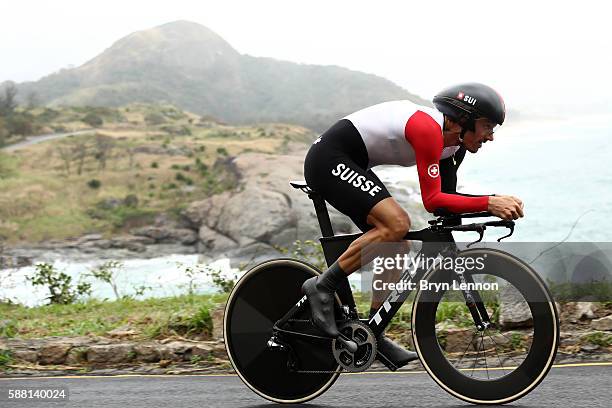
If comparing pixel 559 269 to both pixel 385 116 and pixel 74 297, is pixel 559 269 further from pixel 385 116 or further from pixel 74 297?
pixel 74 297

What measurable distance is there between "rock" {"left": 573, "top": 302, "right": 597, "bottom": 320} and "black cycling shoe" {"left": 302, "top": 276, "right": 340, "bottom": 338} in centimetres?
325

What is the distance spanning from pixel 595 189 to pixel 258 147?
60568 millimetres

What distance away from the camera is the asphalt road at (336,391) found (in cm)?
517

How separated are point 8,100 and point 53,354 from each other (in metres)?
167

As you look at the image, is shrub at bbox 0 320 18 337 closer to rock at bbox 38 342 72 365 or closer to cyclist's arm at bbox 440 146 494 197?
rock at bbox 38 342 72 365

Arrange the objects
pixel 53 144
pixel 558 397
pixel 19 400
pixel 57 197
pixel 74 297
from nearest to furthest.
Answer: pixel 558 397
pixel 19 400
pixel 74 297
pixel 57 197
pixel 53 144

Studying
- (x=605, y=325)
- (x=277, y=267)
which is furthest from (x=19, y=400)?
(x=605, y=325)

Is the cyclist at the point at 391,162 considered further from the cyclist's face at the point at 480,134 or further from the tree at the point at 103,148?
the tree at the point at 103,148

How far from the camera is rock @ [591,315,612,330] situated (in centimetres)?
714

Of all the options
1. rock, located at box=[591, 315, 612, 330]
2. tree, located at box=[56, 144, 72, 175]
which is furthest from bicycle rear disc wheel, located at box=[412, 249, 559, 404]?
tree, located at box=[56, 144, 72, 175]

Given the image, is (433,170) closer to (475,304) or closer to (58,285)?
(475,304)

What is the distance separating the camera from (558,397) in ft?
16.9

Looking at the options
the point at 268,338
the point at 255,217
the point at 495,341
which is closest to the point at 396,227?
the point at 495,341

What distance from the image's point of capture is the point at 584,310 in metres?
7.43
